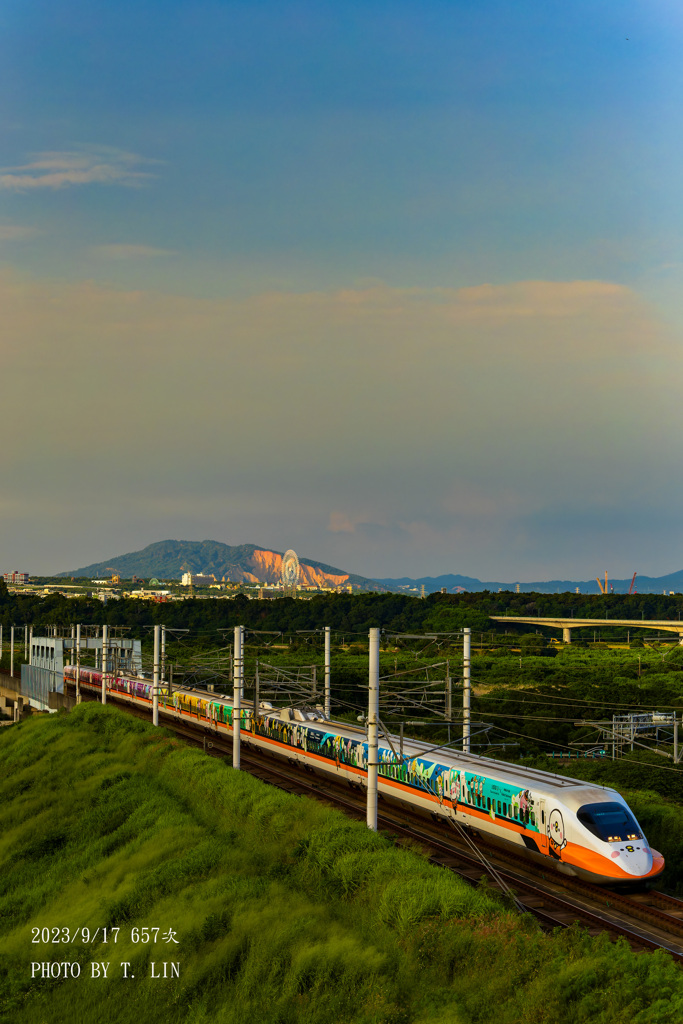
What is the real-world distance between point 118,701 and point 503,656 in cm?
5732

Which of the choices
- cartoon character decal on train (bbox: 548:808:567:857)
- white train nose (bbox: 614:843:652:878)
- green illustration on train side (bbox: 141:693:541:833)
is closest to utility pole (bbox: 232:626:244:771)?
green illustration on train side (bbox: 141:693:541:833)

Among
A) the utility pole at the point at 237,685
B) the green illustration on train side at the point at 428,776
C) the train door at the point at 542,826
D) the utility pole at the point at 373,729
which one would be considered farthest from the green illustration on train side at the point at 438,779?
the utility pole at the point at 237,685

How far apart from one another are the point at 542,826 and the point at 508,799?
6.01 feet

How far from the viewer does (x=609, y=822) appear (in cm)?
2548

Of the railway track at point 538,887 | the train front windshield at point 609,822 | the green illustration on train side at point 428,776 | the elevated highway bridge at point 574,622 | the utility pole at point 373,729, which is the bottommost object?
the elevated highway bridge at point 574,622

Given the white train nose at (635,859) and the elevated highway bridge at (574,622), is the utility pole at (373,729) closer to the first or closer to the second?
the white train nose at (635,859)

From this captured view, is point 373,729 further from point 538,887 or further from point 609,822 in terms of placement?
point 609,822

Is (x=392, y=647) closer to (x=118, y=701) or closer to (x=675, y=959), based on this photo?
(x=118, y=701)

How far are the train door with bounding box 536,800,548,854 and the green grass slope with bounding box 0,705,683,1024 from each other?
495 cm

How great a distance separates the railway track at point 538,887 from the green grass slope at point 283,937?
3.20 m

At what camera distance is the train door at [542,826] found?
87.8 feet

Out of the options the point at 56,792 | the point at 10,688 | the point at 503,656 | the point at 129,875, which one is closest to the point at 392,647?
the point at 503,656

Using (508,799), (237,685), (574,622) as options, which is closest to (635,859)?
(508,799)

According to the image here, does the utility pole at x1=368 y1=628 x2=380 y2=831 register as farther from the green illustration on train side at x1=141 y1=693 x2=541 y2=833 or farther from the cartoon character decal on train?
the cartoon character decal on train
